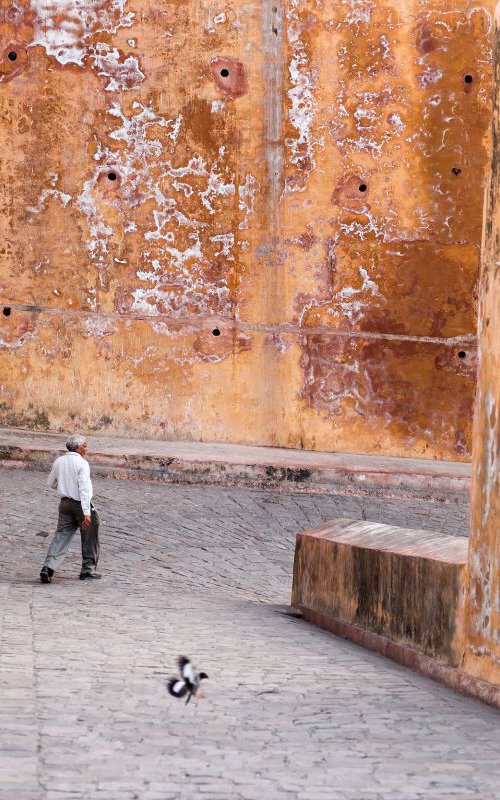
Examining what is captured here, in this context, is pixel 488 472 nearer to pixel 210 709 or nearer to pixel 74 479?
pixel 210 709

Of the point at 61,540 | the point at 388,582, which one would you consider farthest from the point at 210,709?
the point at 61,540

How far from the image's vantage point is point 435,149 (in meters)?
14.9

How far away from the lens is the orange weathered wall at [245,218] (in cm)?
1458

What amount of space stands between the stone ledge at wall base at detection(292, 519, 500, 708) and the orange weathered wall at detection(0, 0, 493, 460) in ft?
20.5

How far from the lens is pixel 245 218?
583 inches

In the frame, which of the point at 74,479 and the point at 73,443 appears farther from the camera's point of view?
the point at 73,443

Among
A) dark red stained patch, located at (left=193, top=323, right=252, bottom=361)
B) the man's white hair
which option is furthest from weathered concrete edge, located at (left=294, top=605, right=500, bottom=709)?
dark red stained patch, located at (left=193, top=323, right=252, bottom=361)

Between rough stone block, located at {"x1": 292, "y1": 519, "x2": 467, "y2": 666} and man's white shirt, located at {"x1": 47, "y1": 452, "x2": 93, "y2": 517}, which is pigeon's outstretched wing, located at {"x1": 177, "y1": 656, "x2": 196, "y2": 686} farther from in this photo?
man's white shirt, located at {"x1": 47, "y1": 452, "x2": 93, "y2": 517}

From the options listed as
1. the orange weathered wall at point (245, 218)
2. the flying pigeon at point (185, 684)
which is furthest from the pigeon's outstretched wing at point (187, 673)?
the orange weathered wall at point (245, 218)

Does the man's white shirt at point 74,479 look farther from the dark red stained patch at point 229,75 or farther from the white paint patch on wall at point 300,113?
the dark red stained patch at point 229,75

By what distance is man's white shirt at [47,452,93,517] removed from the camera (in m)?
9.59

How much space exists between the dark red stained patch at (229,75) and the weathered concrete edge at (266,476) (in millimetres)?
4375

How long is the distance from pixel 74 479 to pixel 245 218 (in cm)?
590

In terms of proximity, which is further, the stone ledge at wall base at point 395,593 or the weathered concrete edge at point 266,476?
the weathered concrete edge at point 266,476
